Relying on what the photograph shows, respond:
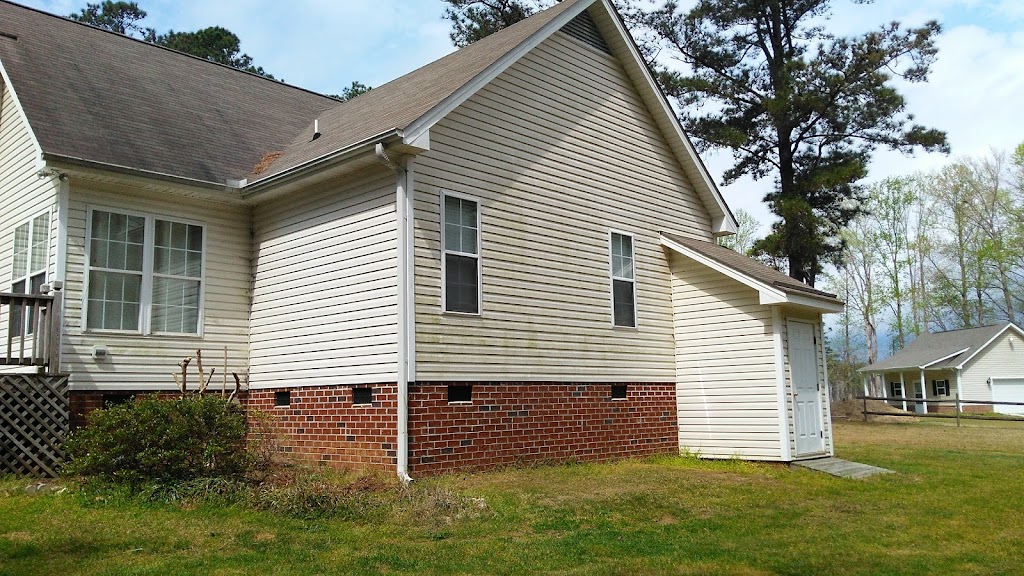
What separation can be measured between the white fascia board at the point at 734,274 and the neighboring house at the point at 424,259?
53 mm

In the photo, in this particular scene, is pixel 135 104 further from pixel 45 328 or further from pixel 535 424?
pixel 535 424

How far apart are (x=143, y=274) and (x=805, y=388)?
427 inches

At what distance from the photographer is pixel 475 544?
24.5 feet

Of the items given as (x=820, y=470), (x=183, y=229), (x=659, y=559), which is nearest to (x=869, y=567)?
(x=659, y=559)

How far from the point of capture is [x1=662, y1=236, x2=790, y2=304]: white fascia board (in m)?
13.4

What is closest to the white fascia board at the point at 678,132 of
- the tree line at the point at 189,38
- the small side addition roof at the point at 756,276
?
the small side addition roof at the point at 756,276

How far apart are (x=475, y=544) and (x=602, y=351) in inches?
268

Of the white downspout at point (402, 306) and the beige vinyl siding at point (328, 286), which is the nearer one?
the white downspout at point (402, 306)

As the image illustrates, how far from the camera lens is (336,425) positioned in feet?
37.7

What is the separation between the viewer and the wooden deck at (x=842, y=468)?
12812 mm

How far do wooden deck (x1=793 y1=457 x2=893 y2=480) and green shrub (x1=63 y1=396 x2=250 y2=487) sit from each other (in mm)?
8611

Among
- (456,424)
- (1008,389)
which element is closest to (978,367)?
(1008,389)

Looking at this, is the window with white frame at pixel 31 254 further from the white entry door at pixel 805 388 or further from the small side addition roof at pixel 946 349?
the small side addition roof at pixel 946 349

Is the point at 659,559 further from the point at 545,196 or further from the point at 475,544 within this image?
the point at 545,196
